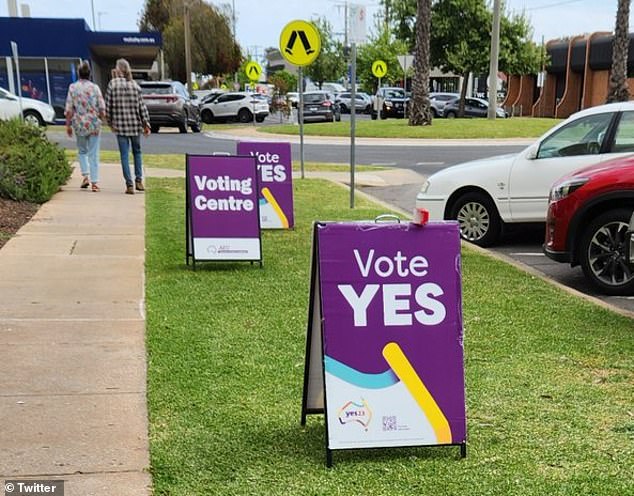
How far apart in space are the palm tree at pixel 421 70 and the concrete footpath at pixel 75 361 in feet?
67.9

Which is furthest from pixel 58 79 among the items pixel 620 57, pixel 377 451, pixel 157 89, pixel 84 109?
pixel 377 451

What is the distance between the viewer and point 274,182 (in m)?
9.41

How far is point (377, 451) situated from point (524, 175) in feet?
19.5

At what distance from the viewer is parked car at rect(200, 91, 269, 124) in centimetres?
3875

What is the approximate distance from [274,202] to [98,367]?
4994 millimetres

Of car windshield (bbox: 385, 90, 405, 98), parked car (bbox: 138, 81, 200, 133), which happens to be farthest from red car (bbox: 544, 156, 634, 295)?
car windshield (bbox: 385, 90, 405, 98)

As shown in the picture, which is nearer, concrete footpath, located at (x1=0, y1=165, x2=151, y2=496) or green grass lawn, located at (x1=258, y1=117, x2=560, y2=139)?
concrete footpath, located at (x1=0, y1=165, x2=151, y2=496)

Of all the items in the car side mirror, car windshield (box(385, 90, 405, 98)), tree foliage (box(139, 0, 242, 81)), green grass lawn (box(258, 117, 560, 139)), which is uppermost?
tree foliage (box(139, 0, 242, 81))

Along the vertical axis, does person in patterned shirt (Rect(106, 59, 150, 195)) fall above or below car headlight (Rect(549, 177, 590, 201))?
above

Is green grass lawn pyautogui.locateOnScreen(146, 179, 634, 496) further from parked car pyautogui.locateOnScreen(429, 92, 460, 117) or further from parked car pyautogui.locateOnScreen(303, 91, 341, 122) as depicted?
parked car pyautogui.locateOnScreen(429, 92, 460, 117)

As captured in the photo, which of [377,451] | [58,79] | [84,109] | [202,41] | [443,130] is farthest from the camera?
[202,41]

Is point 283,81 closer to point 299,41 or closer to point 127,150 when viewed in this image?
point 299,41

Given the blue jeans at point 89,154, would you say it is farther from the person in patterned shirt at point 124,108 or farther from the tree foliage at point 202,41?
A: the tree foliage at point 202,41

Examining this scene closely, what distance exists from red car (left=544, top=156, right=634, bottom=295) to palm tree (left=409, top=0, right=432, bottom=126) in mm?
21273
